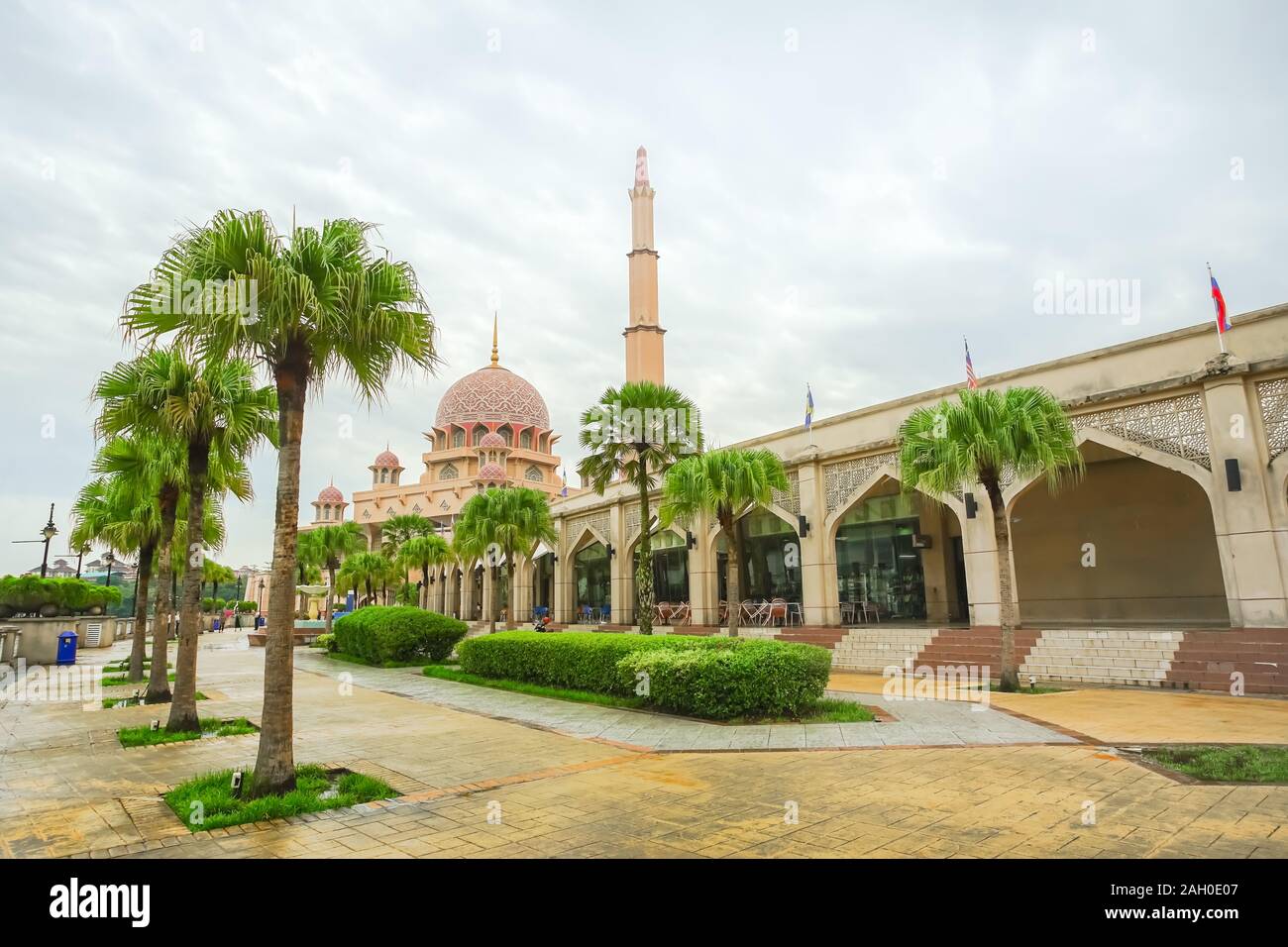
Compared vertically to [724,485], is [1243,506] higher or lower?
lower

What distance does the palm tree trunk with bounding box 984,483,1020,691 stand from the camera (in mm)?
12141

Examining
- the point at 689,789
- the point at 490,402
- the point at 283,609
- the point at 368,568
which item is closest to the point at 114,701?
the point at 283,609

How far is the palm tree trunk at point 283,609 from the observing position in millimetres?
6113

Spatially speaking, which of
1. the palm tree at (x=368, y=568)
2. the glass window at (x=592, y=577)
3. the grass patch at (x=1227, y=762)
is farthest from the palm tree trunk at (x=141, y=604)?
the palm tree at (x=368, y=568)

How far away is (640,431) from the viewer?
17.2 metres

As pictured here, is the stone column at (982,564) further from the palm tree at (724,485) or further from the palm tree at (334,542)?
the palm tree at (334,542)

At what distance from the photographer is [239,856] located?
454 centimetres

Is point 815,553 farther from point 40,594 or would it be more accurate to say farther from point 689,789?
point 40,594

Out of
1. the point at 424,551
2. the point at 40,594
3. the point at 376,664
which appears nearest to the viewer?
the point at 376,664

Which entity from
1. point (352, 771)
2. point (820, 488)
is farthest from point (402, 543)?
point (352, 771)

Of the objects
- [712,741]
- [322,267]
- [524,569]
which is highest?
[322,267]

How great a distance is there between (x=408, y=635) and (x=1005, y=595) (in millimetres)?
15028
